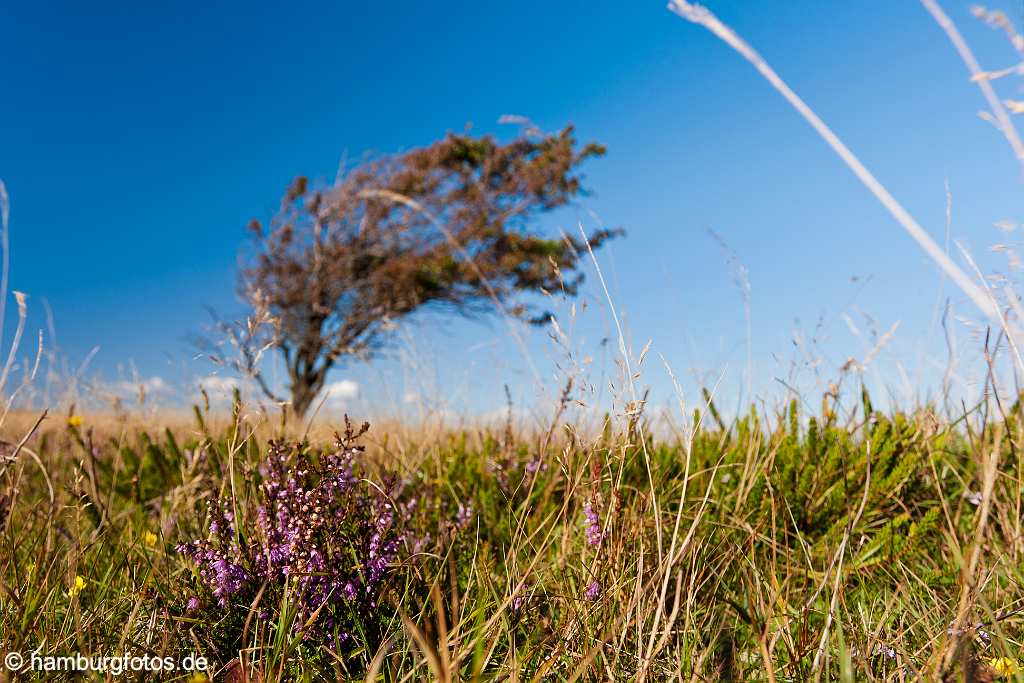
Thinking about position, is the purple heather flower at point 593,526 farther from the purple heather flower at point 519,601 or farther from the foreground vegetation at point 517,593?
the purple heather flower at point 519,601

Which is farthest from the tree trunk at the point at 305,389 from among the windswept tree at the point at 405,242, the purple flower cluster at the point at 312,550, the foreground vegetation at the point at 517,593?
the purple flower cluster at the point at 312,550

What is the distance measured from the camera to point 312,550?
5.24 feet

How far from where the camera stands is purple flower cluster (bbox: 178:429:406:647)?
1593 mm

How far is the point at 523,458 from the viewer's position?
130 inches

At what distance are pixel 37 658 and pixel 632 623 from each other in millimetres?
1236

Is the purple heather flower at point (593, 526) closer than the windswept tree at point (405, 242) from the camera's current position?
Yes

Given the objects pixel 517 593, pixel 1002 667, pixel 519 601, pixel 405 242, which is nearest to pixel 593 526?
pixel 519 601

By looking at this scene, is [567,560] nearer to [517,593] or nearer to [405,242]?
[517,593]

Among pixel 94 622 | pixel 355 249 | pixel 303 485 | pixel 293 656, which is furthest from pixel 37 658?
pixel 355 249

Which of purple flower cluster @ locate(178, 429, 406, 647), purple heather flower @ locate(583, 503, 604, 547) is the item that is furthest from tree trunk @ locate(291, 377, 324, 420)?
purple heather flower @ locate(583, 503, 604, 547)

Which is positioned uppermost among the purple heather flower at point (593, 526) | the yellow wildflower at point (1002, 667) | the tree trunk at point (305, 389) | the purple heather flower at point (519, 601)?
the tree trunk at point (305, 389)

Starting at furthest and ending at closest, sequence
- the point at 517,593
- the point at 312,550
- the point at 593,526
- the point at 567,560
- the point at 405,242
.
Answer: the point at 405,242
the point at 567,560
the point at 593,526
the point at 312,550
the point at 517,593

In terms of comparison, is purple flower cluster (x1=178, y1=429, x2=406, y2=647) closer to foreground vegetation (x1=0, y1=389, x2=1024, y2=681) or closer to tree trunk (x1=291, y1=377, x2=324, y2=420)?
foreground vegetation (x1=0, y1=389, x2=1024, y2=681)

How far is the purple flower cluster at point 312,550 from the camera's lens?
1.59 m
